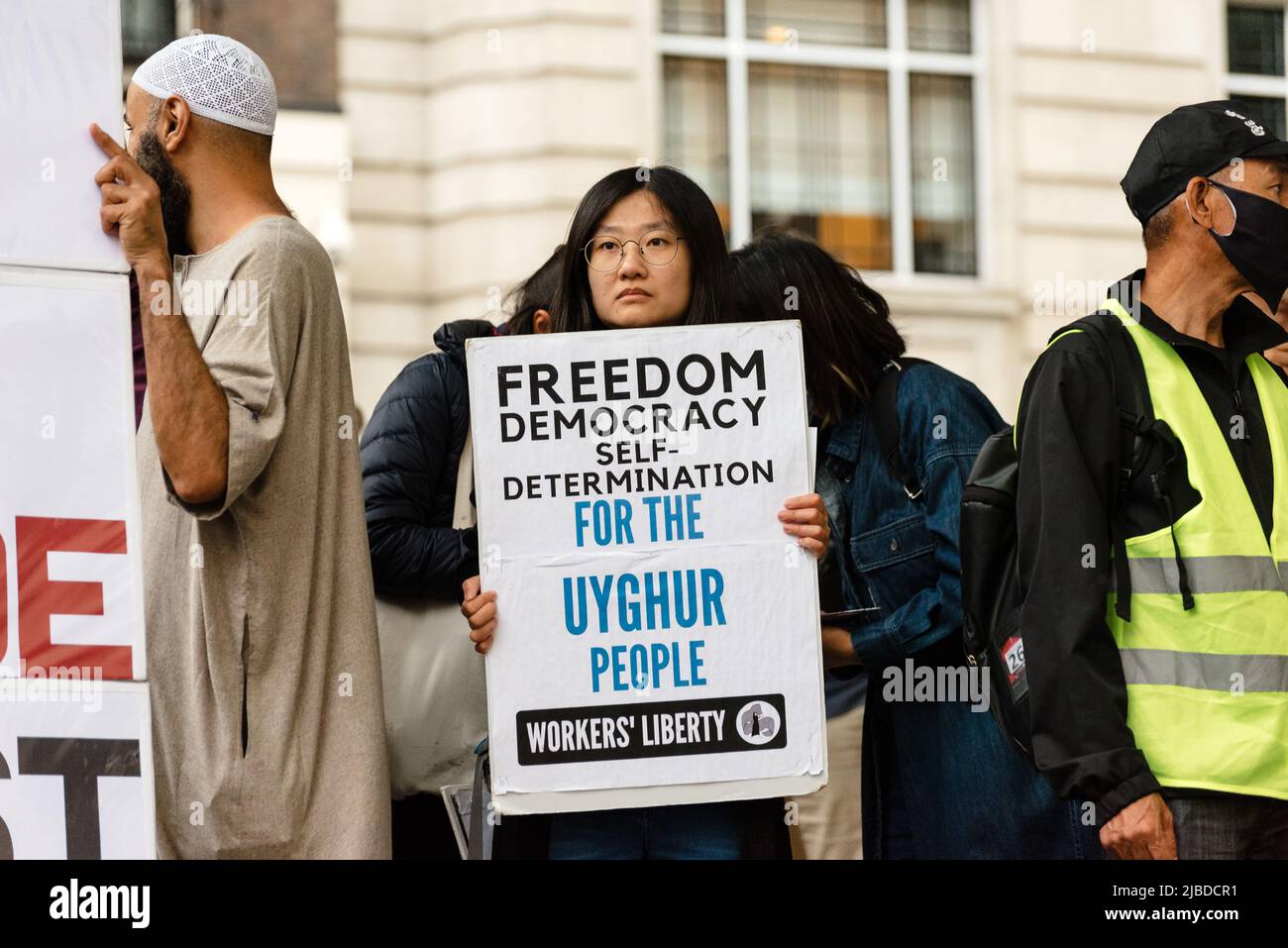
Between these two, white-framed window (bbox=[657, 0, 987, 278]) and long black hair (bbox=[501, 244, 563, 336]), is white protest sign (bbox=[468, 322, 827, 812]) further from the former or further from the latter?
white-framed window (bbox=[657, 0, 987, 278])

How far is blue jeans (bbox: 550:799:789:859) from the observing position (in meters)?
3.89

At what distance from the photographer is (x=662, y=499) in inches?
155

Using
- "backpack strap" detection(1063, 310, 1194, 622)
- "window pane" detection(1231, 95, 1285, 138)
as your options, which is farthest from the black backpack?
"window pane" detection(1231, 95, 1285, 138)

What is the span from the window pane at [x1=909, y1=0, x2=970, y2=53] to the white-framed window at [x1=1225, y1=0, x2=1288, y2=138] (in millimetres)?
1964

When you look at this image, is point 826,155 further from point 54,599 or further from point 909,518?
point 54,599

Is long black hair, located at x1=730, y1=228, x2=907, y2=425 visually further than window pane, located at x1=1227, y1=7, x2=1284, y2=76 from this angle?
No

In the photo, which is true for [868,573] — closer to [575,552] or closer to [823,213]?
[575,552]

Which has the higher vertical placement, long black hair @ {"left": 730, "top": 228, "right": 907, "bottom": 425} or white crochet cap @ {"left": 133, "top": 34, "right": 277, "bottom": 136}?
white crochet cap @ {"left": 133, "top": 34, "right": 277, "bottom": 136}

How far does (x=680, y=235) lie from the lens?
4.25 m

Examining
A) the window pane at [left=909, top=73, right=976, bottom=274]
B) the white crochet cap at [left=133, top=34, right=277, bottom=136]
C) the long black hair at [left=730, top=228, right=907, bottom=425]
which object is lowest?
the long black hair at [left=730, top=228, right=907, bottom=425]

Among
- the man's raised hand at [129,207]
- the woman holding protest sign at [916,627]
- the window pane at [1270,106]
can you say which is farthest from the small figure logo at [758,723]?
the window pane at [1270,106]

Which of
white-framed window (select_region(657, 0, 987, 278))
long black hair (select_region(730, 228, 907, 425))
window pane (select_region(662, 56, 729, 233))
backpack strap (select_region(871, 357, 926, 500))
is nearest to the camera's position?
backpack strap (select_region(871, 357, 926, 500))
